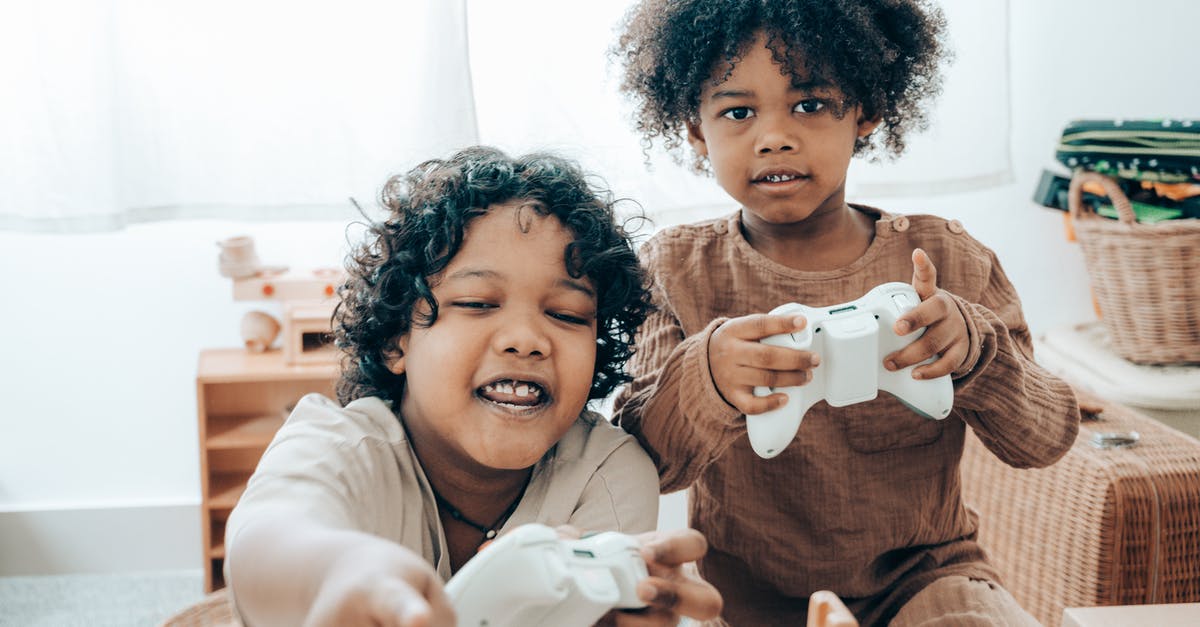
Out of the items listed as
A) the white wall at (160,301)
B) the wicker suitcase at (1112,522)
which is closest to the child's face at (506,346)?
the wicker suitcase at (1112,522)

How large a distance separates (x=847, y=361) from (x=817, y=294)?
10.2 inches

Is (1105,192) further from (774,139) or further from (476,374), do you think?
(476,374)

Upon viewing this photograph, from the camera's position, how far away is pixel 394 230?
34.5 inches

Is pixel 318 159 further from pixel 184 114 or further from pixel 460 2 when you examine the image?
pixel 460 2

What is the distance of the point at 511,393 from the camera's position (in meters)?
0.80

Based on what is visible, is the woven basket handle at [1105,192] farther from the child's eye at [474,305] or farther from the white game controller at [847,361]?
the child's eye at [474,305]

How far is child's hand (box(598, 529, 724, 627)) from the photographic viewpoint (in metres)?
0.62

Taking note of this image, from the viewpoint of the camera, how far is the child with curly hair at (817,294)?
94 centimetres

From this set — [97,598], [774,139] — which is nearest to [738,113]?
[774,139]

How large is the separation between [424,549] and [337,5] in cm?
96

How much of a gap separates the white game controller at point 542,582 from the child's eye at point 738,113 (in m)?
0.48

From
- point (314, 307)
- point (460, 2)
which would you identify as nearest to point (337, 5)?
point (460, 2)

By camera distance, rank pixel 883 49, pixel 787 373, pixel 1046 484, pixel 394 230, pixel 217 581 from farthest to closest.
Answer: pixel 217 581 → pixel 1046 484 → pixel 883 49 → pixel 394 230 → pixel 787 373

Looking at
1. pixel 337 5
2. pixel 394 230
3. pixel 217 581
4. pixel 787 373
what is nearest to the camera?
pixel 787 373
